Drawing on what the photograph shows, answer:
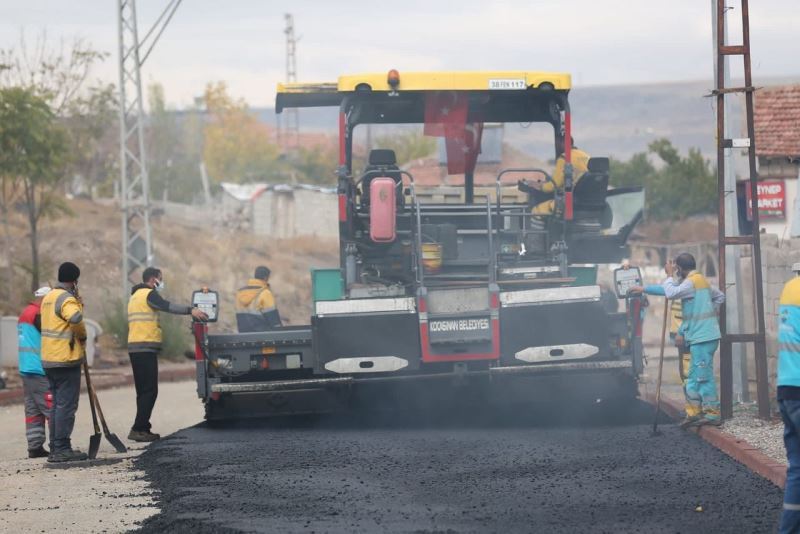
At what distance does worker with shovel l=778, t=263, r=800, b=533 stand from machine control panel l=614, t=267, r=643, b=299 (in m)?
4.94

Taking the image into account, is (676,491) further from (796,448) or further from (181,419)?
(181,419)

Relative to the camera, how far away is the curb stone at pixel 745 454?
8.54 m

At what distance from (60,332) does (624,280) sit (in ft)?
15.9

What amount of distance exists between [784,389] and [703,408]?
4.65m

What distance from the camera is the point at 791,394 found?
6625 mm

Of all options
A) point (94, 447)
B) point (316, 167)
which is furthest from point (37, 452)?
point (316, 167)

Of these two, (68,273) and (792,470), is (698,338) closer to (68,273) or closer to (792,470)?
(792,470)

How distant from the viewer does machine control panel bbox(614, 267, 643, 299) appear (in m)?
11.7

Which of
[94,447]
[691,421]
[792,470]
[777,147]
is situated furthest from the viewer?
[777,147]

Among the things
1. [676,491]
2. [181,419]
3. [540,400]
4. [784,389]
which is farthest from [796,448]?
[181,419]

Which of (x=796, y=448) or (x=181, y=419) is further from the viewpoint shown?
(x=181, y=419)

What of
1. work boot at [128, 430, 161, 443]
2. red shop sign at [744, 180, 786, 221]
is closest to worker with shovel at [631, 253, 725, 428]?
work boot at [128, 430, 161, 443]

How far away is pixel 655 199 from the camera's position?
6297 centimetres

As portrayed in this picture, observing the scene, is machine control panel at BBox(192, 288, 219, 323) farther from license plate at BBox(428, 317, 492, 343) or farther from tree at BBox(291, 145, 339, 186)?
tree at BBox(291, 145, 339, 186)
